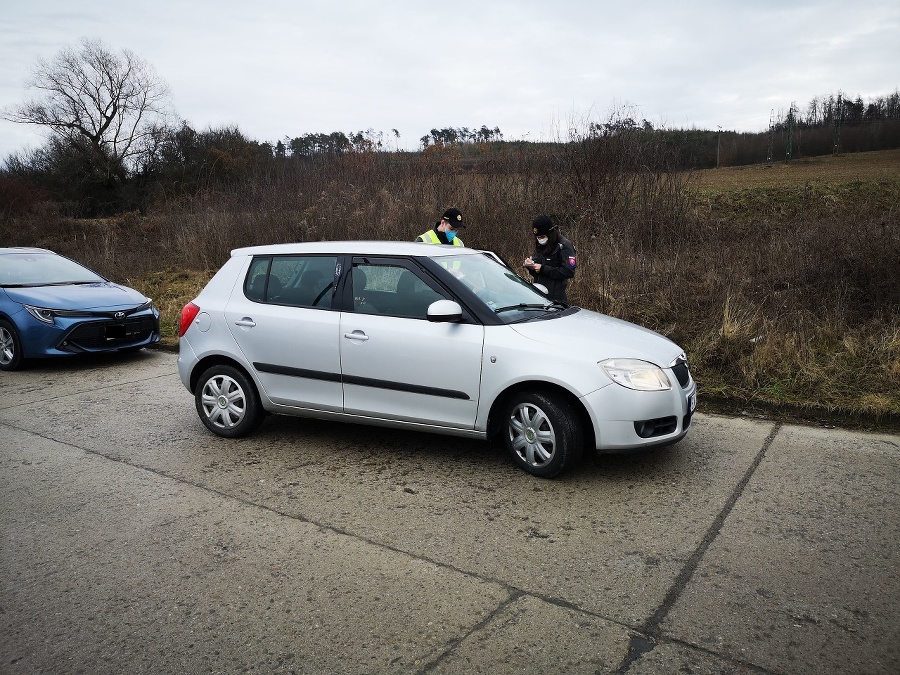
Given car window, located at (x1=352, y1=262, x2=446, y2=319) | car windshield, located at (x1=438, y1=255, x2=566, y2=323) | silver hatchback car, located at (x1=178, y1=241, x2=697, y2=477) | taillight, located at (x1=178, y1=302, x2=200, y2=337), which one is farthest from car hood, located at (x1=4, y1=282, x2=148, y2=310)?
car windshield, located at (x1=438, y1=255, x2=566, y2=323)

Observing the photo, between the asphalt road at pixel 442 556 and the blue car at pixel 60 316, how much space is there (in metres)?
3.35

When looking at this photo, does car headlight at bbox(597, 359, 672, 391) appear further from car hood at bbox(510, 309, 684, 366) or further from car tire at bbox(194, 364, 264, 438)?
car tire at bbox(194, 364, 264, 438)

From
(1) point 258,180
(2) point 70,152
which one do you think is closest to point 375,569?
(1) point 258,180

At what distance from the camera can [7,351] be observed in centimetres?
923

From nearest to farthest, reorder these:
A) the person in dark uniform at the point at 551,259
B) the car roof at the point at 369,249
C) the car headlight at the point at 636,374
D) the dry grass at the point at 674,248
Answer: the car headlight at the point at 636,374 < the car roof at the point at 369,249 < the dry grass at the point at 674,248 < the person in dark uniform at the point at 551,259

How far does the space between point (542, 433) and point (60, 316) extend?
7.25 m

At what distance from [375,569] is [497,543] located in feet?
2.36

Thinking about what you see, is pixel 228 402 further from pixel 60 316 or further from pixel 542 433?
pixel 60 316

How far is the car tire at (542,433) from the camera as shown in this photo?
4.64 meters

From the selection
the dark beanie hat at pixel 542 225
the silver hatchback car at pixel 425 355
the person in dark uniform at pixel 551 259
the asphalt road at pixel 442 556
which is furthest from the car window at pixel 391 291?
the dark beanie hat at pixel 542 225

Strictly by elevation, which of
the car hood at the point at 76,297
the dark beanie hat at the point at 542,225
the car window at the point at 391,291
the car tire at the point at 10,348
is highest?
the dark beanie hat at the point at 542,225

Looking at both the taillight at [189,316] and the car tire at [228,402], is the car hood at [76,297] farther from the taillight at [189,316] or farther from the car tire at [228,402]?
the car tire at [228,402]

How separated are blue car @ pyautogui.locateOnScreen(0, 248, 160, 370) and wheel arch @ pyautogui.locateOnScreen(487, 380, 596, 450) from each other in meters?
6.60

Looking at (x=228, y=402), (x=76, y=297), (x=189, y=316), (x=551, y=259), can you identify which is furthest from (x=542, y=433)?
(x=76, y=297)
